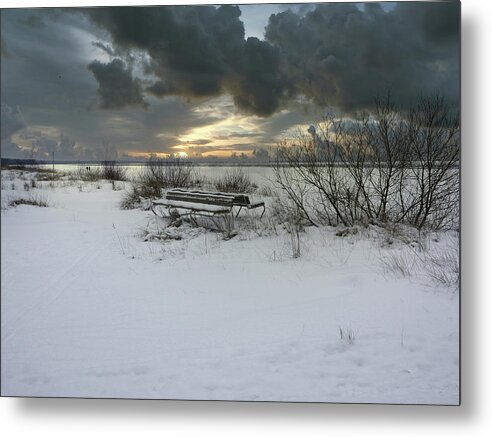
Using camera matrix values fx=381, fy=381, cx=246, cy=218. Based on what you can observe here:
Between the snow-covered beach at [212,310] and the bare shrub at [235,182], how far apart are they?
0.89ft

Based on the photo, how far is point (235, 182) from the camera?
2.96 m

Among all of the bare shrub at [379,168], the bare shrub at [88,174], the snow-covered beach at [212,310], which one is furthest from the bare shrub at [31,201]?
the bare shrub at [379,168]

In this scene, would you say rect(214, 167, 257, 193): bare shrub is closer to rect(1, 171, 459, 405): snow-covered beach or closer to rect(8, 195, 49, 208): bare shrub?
rect(1, 171, 459, 405): snow-covered beach

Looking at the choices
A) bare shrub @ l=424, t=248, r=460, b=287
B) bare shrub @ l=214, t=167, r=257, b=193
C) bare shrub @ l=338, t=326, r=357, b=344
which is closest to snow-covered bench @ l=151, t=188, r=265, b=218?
bare shrub @ l=214, t=167, r=257, b=193

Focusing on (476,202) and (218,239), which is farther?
(218,239)

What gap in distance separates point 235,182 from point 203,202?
308mm

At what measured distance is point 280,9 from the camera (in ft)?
9.15

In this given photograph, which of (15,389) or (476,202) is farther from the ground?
(476,202)

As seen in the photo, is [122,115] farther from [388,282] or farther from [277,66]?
[388,282]

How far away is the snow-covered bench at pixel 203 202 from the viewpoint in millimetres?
2969

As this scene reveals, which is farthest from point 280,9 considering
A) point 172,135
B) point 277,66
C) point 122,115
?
point 122,115

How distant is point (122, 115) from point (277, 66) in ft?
3.94

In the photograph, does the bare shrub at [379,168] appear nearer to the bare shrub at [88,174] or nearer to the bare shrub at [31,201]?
the bare shrub at [88,174]

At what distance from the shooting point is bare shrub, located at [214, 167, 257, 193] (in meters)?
2.91
